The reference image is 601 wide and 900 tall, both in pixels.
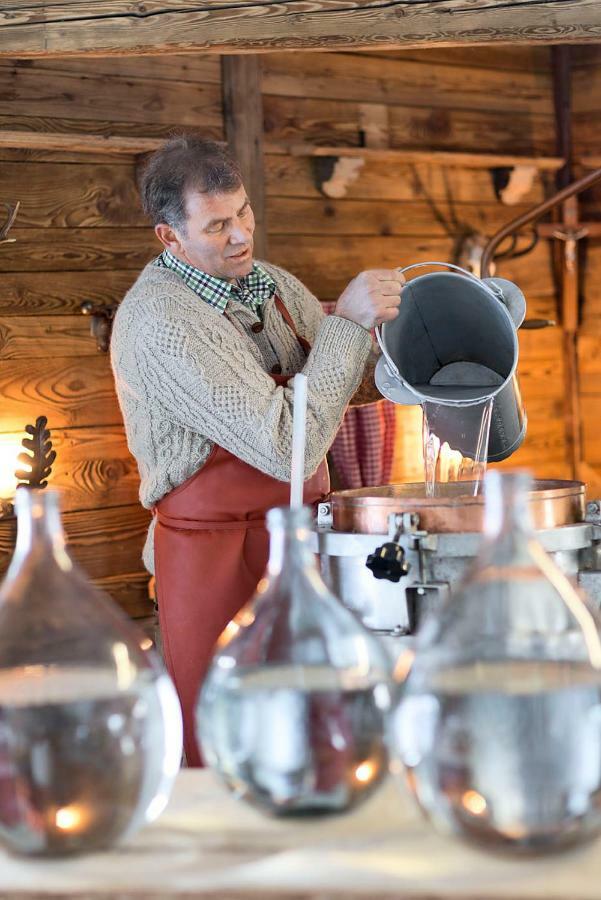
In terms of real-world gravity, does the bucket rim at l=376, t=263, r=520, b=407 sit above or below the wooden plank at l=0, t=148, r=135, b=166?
below

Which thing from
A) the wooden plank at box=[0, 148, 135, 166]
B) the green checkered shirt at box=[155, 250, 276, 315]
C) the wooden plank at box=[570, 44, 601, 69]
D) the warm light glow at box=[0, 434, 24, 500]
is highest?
the wooden plank at box=[570, 44, 601, 69]

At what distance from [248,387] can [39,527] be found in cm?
120

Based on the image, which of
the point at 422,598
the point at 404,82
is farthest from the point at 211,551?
the point at 404,82

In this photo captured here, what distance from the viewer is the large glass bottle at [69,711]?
2.54 ft

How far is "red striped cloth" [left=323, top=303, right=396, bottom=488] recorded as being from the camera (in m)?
3.85

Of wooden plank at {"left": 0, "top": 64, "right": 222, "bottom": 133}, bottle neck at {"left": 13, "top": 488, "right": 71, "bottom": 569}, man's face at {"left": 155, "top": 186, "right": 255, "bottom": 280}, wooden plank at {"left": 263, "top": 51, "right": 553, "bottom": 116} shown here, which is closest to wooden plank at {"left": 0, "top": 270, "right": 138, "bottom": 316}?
wooden plank at {"left": 0, "top": 64, "right": 222, "bottom": 133}

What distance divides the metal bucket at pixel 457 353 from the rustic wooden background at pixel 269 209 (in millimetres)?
1594

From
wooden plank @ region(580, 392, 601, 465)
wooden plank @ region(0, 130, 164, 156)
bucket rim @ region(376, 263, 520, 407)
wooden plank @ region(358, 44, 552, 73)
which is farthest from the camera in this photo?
wooden plank @ region(580, 392, 601, 465)

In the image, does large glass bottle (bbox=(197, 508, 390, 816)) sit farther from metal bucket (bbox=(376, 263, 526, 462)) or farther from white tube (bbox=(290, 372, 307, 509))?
metal bucket (bbox=(376, 263, 526, 462))

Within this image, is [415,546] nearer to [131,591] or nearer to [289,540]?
[289,540]

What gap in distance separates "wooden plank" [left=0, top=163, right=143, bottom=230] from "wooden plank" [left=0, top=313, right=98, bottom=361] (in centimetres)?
25

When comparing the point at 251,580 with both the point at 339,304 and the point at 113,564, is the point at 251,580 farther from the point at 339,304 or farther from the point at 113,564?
the point at 113,564

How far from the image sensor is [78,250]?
3.56 meters

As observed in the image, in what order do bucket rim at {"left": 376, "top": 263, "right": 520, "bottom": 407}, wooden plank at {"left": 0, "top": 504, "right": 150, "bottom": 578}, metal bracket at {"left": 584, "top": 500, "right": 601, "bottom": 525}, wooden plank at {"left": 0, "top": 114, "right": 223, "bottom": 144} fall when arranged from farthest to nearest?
wooden plank at {"left": 0, "top": 504, "right": 150, "bottom": 578}, wooden plank at {"left": 0, "top": 114, "right": 223, "bottom": 144}, bucket rim at {"left": 376, "top": 263, "right": 520, "bottom": 407}, metal bracket at {"left": 584, "top": 500, "right": 601, "bottom": 525}
